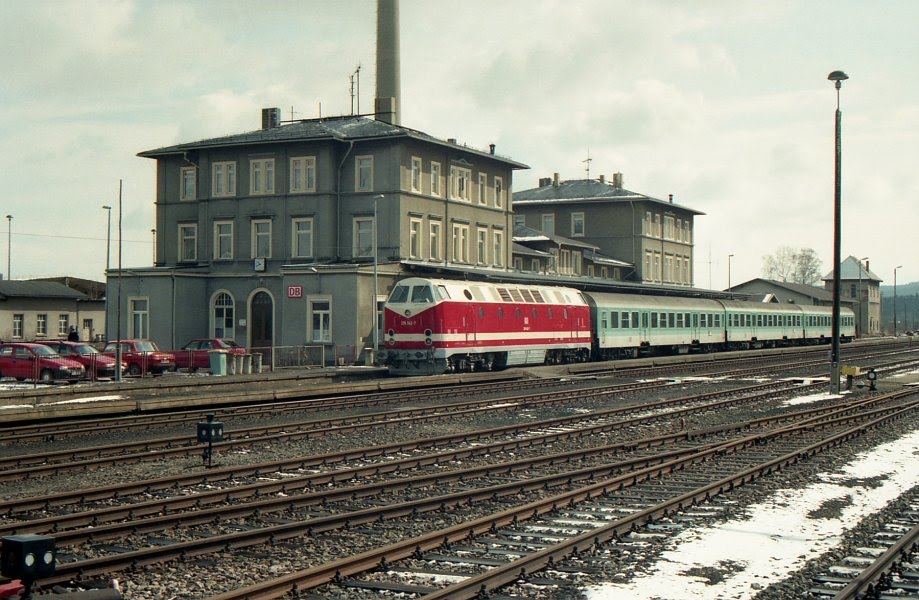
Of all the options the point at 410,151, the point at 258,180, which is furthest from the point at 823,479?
the point at 258,180

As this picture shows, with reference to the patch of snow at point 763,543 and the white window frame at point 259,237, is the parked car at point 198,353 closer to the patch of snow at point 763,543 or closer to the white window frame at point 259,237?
the white window frame at point 259,237

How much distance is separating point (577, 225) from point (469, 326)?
54.1m

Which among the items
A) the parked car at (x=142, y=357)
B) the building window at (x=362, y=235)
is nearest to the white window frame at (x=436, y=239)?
the building window at (x=362, y=235)

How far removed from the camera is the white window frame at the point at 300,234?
55.5 metres

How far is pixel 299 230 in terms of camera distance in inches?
2202

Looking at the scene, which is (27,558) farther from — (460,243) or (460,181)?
(460,181)

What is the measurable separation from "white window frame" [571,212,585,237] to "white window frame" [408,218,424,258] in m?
37.3

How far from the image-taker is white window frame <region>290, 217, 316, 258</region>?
55.5 metres

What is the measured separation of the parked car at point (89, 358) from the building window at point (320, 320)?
12.0 metres

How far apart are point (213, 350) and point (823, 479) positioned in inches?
1197

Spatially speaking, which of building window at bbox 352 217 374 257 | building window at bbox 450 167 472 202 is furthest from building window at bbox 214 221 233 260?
building window at bbox 450 167 472 202

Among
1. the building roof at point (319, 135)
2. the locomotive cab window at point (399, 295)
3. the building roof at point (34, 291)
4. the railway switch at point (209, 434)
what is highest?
the building roof at point (319, 135)

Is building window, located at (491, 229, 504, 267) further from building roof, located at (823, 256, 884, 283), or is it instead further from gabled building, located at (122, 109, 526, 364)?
building roof, located at (823, 256, 884, 283)

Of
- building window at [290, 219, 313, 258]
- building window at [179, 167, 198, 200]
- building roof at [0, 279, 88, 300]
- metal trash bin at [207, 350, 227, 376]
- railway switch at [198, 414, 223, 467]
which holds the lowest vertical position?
railway switch at [198, 414, 223, 467]
